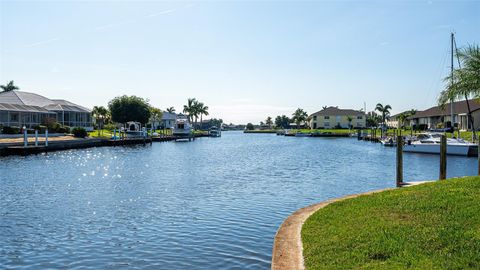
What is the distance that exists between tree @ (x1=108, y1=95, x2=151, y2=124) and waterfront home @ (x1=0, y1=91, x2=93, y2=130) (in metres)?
11.1

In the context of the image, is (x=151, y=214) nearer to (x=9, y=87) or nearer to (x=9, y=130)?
(x=9, y=130)

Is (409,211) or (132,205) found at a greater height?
(409,211)

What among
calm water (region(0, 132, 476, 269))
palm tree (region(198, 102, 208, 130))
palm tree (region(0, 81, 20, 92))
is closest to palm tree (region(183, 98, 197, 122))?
palm tree (region(198, 102, 208, 130))

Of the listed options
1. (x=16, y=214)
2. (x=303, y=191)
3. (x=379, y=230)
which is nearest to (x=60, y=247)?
(x=16, y=214)

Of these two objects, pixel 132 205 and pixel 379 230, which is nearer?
pixel 379 230

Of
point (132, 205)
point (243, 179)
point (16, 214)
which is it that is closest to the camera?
point (16, 214)

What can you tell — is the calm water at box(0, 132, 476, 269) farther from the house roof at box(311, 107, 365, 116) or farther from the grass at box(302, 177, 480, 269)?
the house roof at box(311, 107, 365, 116)

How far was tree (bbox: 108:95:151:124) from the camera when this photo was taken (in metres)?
102

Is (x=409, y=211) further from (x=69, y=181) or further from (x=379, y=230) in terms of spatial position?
(x=69, y=181)

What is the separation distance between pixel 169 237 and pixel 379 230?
693cm

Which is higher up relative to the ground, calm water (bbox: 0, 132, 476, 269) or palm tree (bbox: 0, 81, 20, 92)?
palm tree (bbox: 0, 81, 20, 92)

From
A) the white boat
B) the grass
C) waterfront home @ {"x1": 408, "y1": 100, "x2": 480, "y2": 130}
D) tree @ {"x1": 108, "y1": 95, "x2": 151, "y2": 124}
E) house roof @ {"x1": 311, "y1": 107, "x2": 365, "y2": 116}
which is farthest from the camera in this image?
house roof @ {"x1": 311, "y1": 107, "x2": 365, "y2": 116}

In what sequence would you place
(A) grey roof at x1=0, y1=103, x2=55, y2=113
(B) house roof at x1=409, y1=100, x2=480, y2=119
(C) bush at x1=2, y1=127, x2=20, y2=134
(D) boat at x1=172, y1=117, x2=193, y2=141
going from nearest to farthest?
(C) bush at x1=2, y1=127, x2=20, y2=134, (A) grey roof at x1=0, y1=103, x2=55, y2=113, (B) house roof at x1=409, y1=100, x2=480, y2=119, (D) boat at x1=172, y1=117, x2=193, y2=141

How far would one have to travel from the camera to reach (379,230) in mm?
9625
